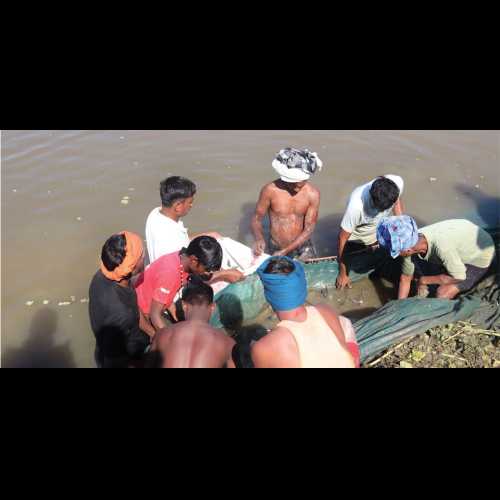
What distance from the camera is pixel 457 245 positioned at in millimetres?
4090

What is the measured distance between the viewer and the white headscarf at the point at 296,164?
14.1ft

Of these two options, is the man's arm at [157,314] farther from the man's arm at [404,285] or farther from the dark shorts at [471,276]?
the dark shorts at [471,276]

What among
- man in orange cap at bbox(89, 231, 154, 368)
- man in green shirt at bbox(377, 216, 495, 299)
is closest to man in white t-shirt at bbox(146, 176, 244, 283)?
man in orange cap at bbox(89, 231, 154, 368)

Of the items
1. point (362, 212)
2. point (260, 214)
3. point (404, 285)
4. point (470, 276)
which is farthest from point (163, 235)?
point (470, 276)

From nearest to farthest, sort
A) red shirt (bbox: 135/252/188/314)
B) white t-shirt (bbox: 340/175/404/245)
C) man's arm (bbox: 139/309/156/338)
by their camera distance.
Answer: red shirt (bbox: 135/252/188/314)
man's arm (bbox: 139/309/156/338)
white t-shirt (bbox: 340/175/404/245)

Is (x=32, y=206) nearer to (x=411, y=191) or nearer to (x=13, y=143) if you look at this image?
(x=13, y=143)

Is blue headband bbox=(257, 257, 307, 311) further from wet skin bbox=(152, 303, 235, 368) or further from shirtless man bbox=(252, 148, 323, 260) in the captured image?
shirtless man bbox=(252, 148, 323, 260)

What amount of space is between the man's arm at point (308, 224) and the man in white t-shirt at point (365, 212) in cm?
37

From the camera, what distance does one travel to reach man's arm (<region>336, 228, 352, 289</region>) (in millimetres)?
4574

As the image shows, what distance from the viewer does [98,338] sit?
3320 mm

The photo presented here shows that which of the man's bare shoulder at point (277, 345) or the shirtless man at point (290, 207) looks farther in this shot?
the shirtless man at point (290, 207)

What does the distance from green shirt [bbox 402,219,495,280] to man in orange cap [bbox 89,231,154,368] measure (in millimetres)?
2685

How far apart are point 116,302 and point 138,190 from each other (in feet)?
13.5

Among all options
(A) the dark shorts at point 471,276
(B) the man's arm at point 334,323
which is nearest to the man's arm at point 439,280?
(A) the dark shorts at point 471,276
